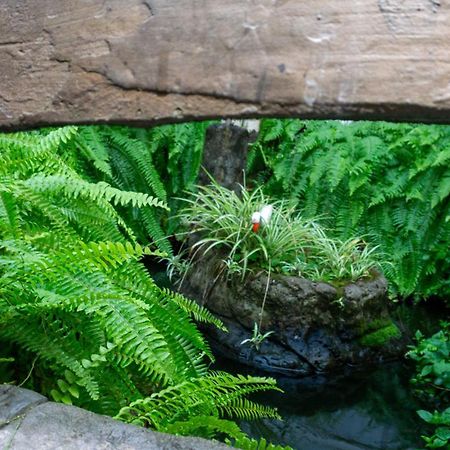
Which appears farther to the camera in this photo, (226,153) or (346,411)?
(226,153)

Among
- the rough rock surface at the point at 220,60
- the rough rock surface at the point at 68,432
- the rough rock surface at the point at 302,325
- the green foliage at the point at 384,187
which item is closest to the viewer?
the rough rock surface at the point at 220,60

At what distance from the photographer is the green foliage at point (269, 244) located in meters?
4.59

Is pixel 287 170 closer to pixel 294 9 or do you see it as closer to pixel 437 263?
pixel 437 263

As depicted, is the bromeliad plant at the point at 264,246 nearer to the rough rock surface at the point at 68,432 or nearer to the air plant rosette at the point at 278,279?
the air plant rosette at the point at 278,279

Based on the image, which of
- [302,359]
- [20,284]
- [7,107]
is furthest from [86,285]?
[302,359]

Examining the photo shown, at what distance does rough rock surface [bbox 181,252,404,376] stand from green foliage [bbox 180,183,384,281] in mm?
150

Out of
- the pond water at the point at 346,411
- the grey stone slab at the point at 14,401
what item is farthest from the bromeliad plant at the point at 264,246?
the grey stone slab at the point at 14,401

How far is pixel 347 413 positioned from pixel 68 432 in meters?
2.61

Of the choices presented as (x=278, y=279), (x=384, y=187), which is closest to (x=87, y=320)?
(x=278, y=279)

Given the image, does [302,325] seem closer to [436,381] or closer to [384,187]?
[436,381]

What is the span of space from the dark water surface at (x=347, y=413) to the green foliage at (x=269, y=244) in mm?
754

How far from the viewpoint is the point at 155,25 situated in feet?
3.18

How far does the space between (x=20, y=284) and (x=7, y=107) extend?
117 cm

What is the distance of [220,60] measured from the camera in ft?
3.05
